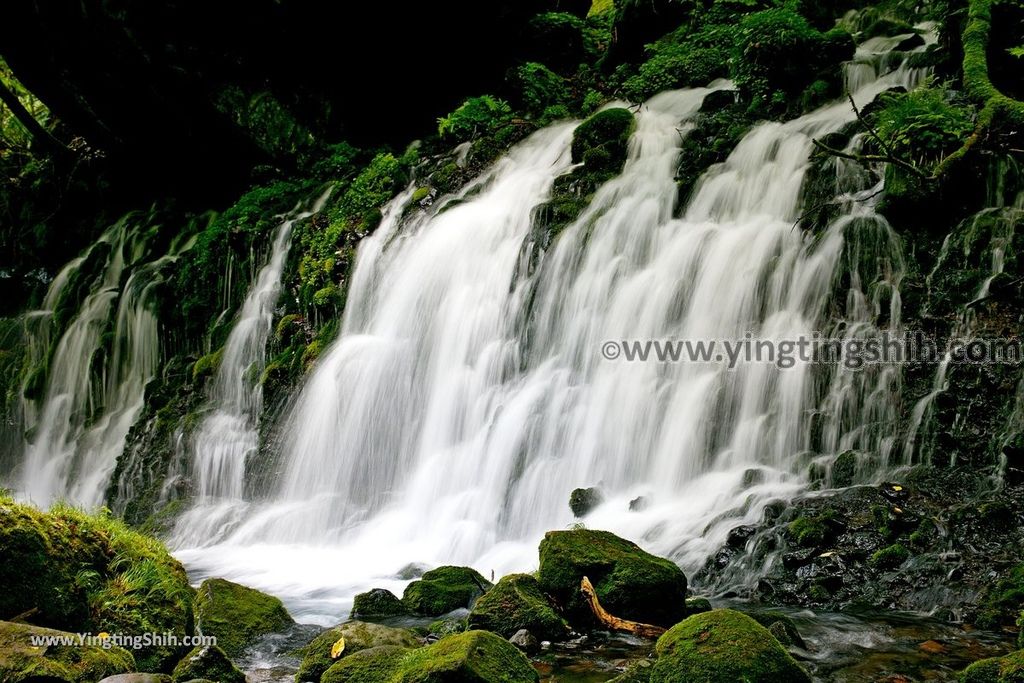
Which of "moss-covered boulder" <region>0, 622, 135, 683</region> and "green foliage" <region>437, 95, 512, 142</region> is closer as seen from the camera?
"moss-covered boulder" <region>0, 622, 135, 683</region>

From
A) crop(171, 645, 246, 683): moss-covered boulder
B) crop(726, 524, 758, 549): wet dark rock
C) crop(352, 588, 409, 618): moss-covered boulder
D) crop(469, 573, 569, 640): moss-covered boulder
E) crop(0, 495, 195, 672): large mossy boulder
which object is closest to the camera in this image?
crop(171, 645, 246, 683): moss-covered boulder

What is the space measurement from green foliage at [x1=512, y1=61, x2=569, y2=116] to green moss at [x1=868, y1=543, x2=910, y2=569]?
11459 millimetres

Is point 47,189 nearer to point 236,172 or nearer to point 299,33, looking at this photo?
point 236,172

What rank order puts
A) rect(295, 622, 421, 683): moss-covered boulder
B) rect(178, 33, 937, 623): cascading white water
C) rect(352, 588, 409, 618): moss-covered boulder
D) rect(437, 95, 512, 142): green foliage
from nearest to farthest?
rect(295, 622, 421, 683): moss-covered boulder → rect(352, 588, 409, 618): moss-covered boulder → rect(178, 33, 937, 623): cascading white water → rect(437, 95, 512, 142): green foliage

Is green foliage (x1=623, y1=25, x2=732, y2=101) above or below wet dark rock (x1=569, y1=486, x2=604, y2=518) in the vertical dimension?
above

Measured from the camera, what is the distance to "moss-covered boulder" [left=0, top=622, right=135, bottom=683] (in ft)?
11.8

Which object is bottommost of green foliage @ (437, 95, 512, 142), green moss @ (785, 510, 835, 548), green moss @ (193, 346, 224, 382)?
green moss @ (785, 510, 835, 548)

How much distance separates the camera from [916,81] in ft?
38.0

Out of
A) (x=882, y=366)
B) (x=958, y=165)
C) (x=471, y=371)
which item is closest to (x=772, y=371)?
(x=882, y=366)

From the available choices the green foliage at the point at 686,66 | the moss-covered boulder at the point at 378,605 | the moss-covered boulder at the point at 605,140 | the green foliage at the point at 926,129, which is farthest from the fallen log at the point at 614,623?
the green foliage at the point at 686,66

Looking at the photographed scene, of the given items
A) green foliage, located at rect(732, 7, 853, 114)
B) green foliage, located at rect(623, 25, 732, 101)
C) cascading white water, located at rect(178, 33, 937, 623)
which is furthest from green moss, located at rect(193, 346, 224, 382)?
green foliage, located at rect(732, 7, 853, 114)

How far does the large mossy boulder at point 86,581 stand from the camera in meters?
4.27

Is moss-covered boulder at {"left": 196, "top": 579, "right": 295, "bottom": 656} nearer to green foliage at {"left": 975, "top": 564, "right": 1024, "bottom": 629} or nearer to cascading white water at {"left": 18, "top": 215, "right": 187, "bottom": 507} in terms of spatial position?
green foliage at {"left": 975, "top": 564, "right": 1024, "bottom": 629}

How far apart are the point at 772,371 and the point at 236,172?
42.8 feet
